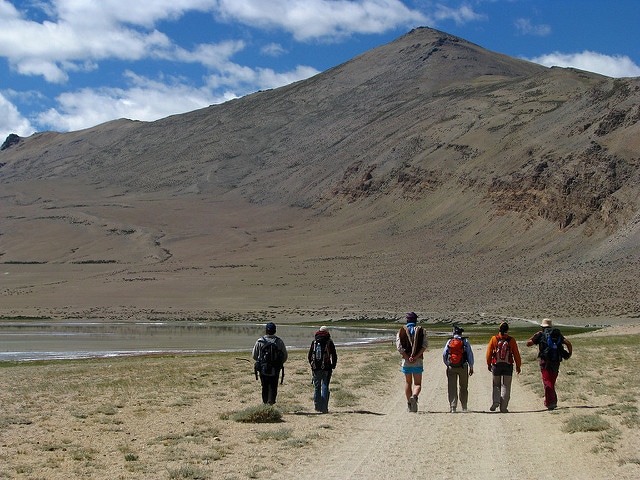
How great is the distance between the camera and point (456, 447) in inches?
517

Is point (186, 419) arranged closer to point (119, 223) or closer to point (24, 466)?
point (24, 466)

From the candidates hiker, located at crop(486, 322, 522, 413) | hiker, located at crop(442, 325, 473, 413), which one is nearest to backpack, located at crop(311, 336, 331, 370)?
hiker, located at crop(442, 325, 473, 413)

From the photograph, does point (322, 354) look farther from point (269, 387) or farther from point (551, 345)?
point (551, 345)

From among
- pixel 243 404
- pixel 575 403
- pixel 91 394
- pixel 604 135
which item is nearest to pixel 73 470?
pixel 243 404

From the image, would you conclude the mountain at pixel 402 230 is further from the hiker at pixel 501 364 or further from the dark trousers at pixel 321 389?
the dark trousers at pixel 321 389

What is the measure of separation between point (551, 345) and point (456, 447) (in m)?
5.17

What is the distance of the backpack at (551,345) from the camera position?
57.0ft

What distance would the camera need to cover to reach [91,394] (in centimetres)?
2091


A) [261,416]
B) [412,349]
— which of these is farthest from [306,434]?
[412,349]

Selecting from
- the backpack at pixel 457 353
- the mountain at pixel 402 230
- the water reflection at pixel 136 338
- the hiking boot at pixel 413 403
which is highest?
the mountain at pixel 402 230

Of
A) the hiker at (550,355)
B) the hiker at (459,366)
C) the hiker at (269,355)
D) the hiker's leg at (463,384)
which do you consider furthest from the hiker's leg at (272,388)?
the hiker at (550,355)

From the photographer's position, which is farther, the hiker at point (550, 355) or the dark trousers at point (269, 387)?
the hiker at point (550, 355)

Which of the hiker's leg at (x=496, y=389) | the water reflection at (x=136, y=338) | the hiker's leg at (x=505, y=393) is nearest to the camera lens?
the hiker's leg at (x=505, y=393)

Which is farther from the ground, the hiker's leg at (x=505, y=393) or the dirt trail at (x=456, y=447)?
the hiker's leg at (x=505, y=393)
